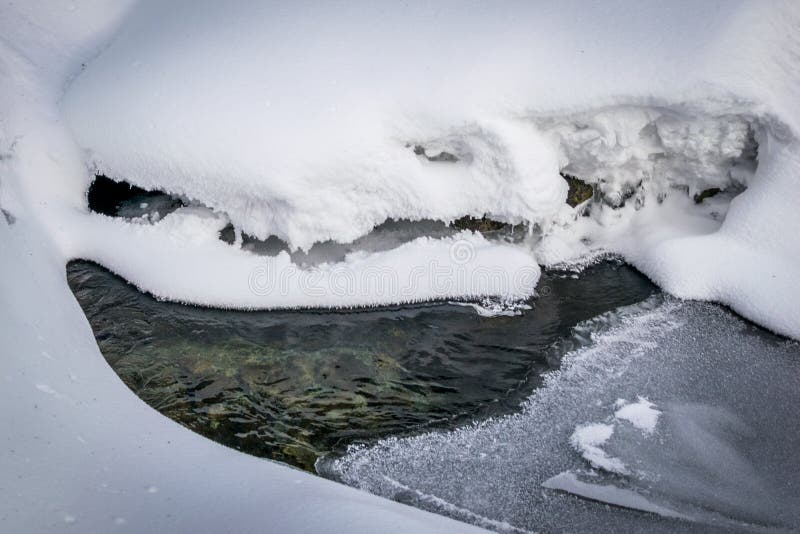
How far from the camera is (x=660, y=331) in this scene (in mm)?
4219

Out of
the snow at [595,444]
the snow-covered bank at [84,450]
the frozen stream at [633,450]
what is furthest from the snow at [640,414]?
the snow-covered bank at [84,450]

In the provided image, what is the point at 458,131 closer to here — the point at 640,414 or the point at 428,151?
the point at 428,151

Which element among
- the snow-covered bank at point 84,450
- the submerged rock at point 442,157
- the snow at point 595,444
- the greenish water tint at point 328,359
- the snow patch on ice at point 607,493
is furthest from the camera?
the submerged rock at point 442,157

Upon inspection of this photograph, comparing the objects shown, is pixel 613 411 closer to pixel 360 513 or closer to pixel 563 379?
pixel 563 379

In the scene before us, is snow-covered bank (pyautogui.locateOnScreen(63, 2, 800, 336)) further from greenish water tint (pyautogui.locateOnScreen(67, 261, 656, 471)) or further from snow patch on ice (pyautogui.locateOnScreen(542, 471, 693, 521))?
snow patch on ice (pyautogui.locateOnScreen(542, 471, 693, 521))

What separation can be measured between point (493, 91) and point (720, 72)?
1478mm

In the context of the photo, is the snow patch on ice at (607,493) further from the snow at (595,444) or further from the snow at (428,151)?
the snow at (428,151)

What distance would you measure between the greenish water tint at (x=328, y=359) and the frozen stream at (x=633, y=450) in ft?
0.68

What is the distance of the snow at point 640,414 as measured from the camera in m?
3.56

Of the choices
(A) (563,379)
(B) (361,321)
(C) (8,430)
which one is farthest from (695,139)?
(C) (8,430)

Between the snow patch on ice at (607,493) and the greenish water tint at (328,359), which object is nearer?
the snow patch on ice at (607,493)

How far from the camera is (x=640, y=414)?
3.62 metres

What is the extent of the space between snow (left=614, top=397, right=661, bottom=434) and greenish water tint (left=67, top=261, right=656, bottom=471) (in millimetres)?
503

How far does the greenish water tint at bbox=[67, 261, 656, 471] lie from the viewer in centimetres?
370
